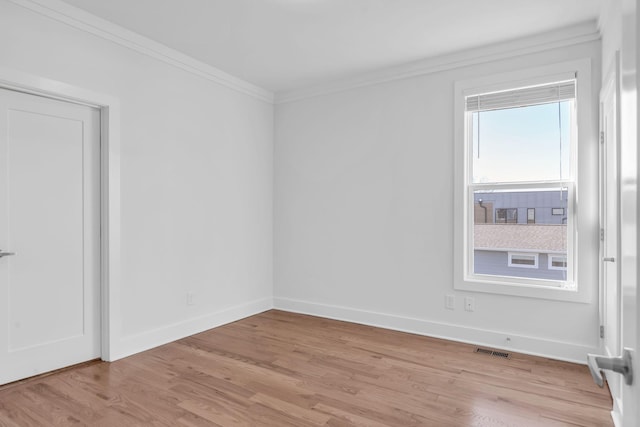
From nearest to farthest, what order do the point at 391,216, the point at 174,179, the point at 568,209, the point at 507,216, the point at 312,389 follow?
the point at 312,389 < the point at 568,209 < the point at 507,216 < the point at 174,179 < the point at 391,216

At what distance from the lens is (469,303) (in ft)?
11.9

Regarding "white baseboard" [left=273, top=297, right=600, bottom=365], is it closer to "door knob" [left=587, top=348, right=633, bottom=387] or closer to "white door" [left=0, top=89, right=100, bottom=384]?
"white door" [left=0, top=89, right=100, bottom=384]

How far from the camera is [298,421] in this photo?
225cm

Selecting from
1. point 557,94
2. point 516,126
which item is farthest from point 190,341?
point 557,94

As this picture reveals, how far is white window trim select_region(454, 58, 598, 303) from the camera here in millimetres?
3119

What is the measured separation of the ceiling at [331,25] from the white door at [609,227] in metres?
0.83

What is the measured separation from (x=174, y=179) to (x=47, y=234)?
45.6 inches

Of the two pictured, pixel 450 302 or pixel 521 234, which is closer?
pixel 521 234

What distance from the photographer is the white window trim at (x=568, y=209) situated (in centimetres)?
312

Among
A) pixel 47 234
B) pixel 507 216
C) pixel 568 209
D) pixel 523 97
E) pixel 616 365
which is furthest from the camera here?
pixel 507 216

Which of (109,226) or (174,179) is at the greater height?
(174,179)

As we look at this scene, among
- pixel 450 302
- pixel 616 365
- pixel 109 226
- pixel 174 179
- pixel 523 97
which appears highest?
pixel 523 97

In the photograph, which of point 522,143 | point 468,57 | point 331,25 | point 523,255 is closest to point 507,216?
point 523,255

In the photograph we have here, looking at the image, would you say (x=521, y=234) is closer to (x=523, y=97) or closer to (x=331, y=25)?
(x=523, y=97)
